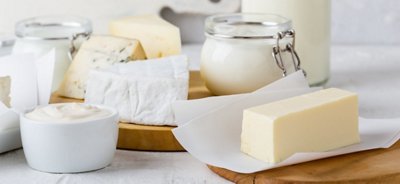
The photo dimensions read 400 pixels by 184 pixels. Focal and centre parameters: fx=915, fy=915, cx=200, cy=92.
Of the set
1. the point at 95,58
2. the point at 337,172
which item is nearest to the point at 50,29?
the point at 95,58

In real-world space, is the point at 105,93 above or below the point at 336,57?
above

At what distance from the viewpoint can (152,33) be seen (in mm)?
1754

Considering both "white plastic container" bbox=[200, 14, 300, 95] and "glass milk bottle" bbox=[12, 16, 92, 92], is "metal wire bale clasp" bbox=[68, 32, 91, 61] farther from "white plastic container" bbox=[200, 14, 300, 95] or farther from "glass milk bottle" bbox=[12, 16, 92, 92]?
"white plastic container" bbox=[200, 14, 300, 95]

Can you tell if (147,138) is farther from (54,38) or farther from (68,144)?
(54,38)

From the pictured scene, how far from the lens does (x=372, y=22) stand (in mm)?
2191

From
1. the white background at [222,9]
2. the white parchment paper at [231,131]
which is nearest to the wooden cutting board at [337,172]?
the white parchment paper at [231,131]

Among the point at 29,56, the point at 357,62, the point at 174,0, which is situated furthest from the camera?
the point at 174,0

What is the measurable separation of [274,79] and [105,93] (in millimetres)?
281

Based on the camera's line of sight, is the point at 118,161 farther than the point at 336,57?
No

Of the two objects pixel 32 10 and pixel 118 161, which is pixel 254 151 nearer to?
pixel 118 161

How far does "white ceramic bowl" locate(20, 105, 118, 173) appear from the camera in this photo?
1.22 metres

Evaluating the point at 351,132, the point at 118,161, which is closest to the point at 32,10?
the point at 118,161

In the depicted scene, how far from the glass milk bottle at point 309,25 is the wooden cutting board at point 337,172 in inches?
19.6

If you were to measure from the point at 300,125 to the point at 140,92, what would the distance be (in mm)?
280
